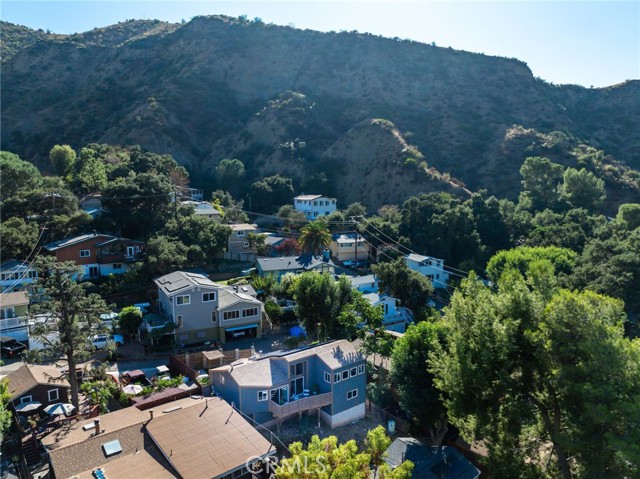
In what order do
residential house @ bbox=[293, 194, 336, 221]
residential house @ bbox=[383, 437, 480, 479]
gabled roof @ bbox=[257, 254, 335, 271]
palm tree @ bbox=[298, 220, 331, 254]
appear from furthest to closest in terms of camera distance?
residential house @ bbox=[293, 194, 336, 221]
palm tree @ bbox=[298, 220, 331, 254]
gabled roof @ bbox=[257, 254, 335, 271]
residential house @ bbox=[383, 437, 480, 479]

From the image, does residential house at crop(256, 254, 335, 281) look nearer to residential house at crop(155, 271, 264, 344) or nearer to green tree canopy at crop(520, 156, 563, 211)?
residential house at crop(155, 271, 264, 344)

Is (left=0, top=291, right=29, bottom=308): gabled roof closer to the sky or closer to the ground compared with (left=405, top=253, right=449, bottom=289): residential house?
closer to the sky

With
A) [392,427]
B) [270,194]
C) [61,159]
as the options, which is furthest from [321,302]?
[61,159]

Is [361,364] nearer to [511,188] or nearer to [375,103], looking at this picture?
[511,188]

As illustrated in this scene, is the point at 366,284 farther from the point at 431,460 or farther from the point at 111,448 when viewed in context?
the point at 111,448

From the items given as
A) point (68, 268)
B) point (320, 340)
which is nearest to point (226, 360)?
point (320, 340)

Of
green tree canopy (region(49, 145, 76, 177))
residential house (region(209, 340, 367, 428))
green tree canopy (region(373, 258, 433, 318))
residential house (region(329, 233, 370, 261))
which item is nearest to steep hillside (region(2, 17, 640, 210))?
green tree canopy (region(49, 145, 76, 177))
